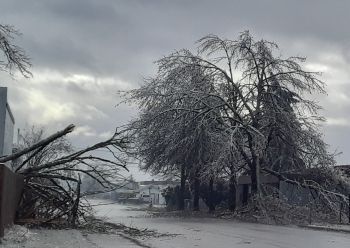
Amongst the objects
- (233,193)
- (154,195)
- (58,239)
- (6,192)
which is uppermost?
(154,195)

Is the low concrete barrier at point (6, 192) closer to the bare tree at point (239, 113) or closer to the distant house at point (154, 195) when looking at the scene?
the bare tree at point (239, 113)

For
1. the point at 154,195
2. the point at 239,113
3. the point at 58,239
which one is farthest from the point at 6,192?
the point at 154,195

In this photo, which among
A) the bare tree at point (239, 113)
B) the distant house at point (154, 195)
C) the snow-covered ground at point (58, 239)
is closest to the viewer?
the snow-covered ground at point (58, 239)

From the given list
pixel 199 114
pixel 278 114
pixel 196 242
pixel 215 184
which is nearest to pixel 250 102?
pixel 278 114

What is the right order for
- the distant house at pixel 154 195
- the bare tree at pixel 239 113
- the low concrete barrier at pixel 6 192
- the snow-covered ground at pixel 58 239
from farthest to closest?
the distant house at pixel 154 195, the bare tree at pixel 239 113, the snow-covered ground at pixel 58 239, the low concrete barrier at pixel 6 192

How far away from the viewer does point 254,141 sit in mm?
31938

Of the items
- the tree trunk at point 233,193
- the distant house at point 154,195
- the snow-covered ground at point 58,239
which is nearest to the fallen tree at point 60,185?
the snow-covered ground at point 58,239

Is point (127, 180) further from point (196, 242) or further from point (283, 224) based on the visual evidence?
point (283, 224)

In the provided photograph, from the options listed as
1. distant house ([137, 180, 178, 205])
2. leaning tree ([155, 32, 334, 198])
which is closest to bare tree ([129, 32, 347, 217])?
leaning tree ([155, 32, 334, 198])

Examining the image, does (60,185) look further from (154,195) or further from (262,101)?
(154,195)

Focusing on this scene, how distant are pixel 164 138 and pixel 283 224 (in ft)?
30.9

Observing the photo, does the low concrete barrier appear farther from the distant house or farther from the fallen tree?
the distant house

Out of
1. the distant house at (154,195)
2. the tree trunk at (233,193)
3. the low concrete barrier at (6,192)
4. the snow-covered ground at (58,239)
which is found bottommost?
the snow-covered ground at (58,239)

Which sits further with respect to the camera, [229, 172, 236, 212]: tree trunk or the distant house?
the distant house
